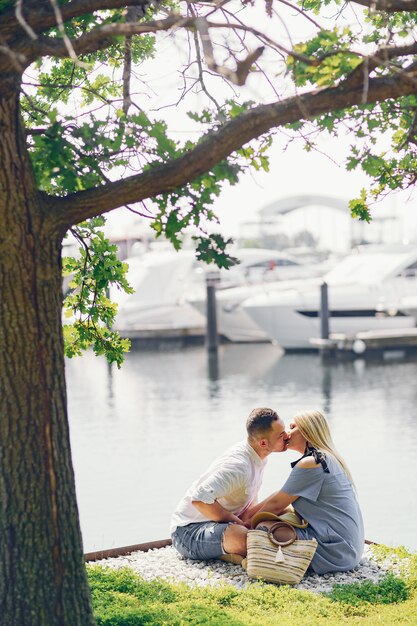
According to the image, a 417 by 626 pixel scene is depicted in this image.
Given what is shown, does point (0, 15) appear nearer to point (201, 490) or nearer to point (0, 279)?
point (0, 279)

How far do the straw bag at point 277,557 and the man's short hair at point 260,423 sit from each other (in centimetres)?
63

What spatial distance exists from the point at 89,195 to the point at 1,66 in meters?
0.74

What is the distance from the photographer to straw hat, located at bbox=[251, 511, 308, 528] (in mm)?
6777

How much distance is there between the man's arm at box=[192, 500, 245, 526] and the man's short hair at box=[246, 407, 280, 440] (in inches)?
20.7

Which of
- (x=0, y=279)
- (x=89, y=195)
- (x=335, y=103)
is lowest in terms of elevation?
(x=0, y=279)

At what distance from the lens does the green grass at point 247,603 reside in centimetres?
575

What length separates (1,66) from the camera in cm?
492

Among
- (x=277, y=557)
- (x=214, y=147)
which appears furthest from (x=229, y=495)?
(x=214, y=147)

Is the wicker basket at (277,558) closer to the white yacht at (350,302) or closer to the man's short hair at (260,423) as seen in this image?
the man's short hair at (260,423)

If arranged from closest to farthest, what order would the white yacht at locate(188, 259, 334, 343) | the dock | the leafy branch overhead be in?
the leafy branch overhead < the dock < the white yacht at locate(188, 259, 334, 343)

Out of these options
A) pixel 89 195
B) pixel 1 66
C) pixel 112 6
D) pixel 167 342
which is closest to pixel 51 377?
pixel 89 195

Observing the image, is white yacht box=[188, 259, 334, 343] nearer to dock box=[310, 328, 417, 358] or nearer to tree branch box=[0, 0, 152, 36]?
dock box=[310, 328, 417, 358]

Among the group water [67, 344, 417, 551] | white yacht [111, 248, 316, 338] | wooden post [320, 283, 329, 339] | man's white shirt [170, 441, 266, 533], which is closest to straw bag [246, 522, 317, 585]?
man's white shirt [170, 441, 266, 533]

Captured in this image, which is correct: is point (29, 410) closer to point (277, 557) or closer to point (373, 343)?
point (277, 557)
